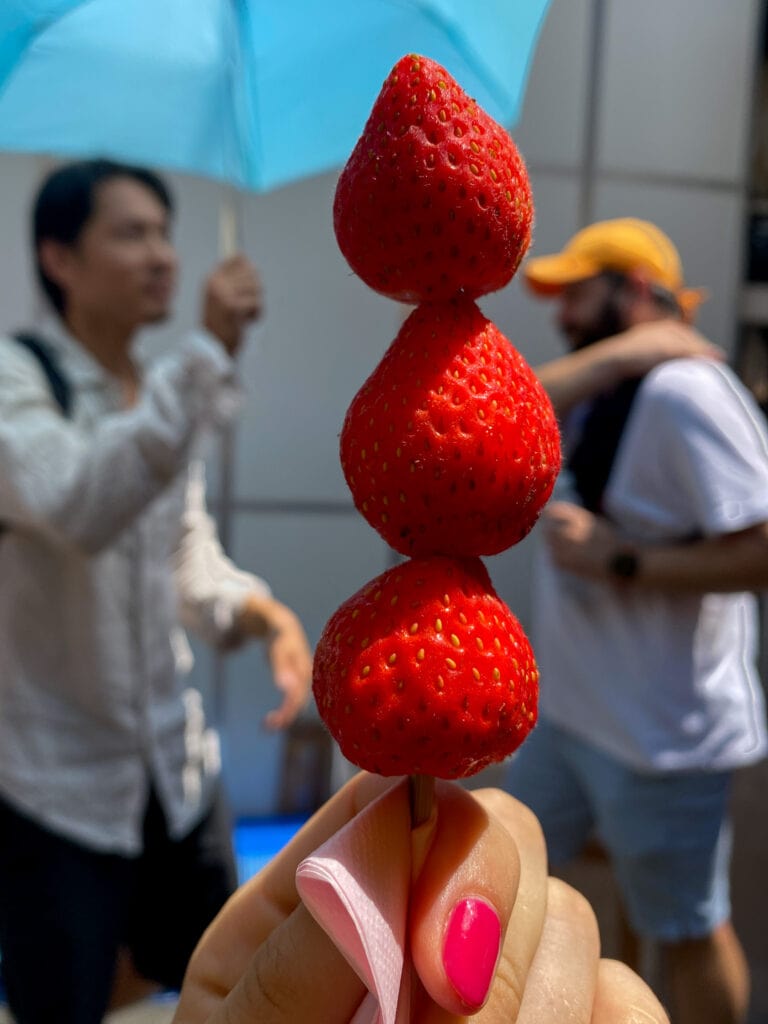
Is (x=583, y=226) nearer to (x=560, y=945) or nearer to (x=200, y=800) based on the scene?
(x=200, y=800)

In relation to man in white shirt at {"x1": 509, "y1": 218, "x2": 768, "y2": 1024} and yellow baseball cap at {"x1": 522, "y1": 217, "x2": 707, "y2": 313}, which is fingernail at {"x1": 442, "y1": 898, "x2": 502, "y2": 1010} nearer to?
man in white shirt at {"x1": 509, "y1": 218, "x2": 768, "y2": 1024}

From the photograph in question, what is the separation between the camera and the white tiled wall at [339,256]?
3.35 meters

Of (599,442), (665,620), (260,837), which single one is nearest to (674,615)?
(665,620)

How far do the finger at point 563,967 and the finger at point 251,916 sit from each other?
0.15 meters

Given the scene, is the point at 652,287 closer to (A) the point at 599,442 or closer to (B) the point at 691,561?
(A) the point at 599,442

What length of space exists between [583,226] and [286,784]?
2.44 meters

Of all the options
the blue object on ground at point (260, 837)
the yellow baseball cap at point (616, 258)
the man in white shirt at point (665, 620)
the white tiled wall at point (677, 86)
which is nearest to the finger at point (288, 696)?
the man in white shirt at point (665, 620)

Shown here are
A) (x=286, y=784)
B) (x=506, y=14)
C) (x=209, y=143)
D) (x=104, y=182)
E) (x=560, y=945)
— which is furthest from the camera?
(x=286, y=784)

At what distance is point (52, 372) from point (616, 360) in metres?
0.93

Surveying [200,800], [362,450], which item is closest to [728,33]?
[200,800]

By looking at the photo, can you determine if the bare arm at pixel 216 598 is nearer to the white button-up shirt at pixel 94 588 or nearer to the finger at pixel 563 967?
the white button-up shirt at pixel 94 588

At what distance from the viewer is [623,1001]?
628 mm

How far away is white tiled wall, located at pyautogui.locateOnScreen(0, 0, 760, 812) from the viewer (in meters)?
3.35

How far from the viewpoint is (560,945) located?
0.65 metres
